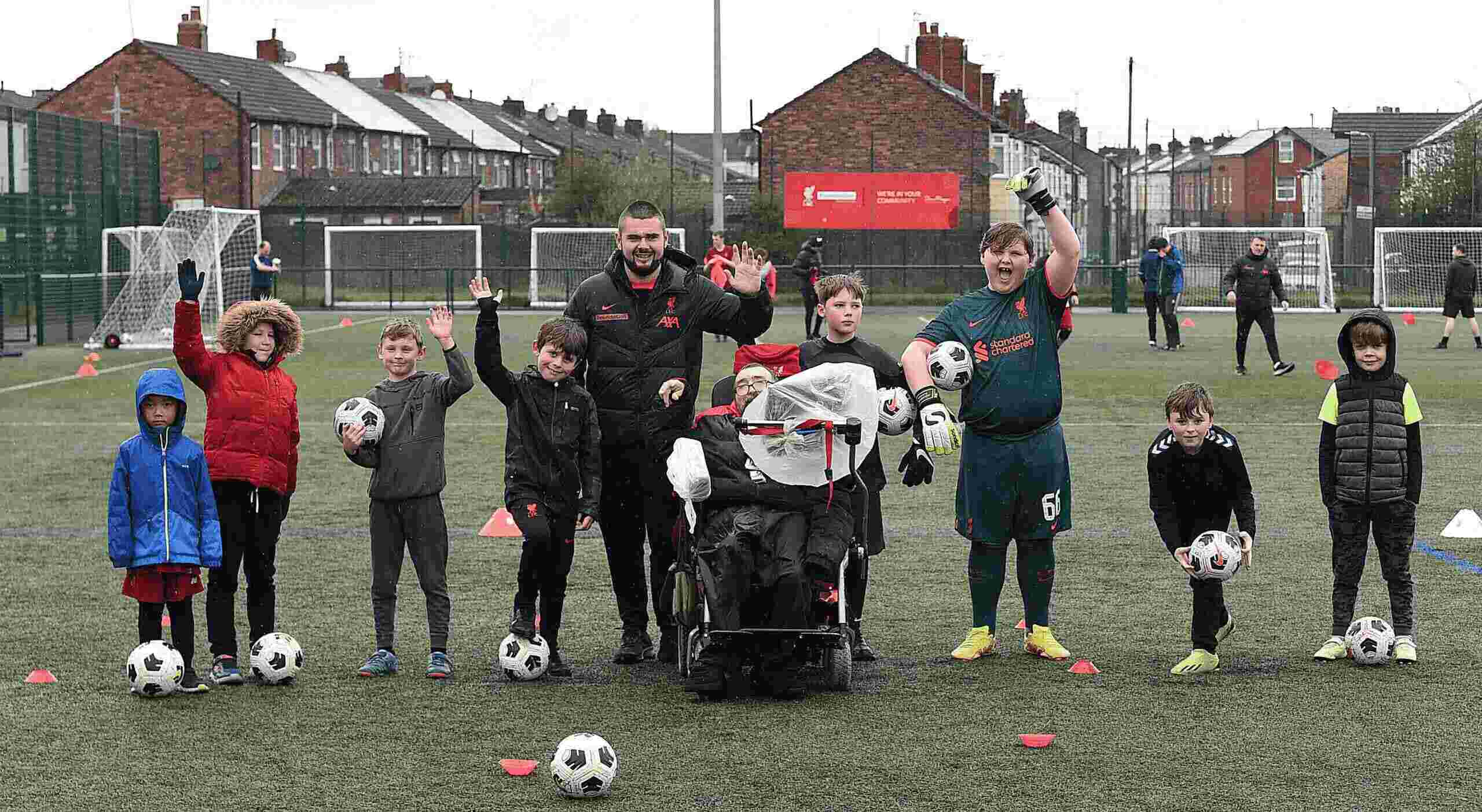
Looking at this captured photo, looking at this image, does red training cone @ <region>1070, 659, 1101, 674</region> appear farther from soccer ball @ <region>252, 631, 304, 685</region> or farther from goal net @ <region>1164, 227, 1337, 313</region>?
goal net @ <region>1164, 227, 1337, 313</region>

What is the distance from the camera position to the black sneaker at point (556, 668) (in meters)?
7.17

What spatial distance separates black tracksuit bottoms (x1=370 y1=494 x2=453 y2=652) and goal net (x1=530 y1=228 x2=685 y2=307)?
124 feet

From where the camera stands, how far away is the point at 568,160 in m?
68.1

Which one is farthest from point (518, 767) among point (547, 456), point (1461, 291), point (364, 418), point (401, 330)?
point (1461, 291)

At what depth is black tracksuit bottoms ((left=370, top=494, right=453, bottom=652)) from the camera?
23.9 ft

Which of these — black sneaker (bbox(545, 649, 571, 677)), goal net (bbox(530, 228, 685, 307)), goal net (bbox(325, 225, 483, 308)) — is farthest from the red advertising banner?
black sneaker (bbox(545, 649, 571, 677))

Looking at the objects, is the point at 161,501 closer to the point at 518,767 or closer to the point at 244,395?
the point at 244,395

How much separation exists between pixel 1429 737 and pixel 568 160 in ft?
209

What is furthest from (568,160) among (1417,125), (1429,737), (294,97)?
(1429,737)

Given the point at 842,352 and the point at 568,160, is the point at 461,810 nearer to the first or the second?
the point at 842,352

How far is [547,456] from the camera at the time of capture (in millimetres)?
7156

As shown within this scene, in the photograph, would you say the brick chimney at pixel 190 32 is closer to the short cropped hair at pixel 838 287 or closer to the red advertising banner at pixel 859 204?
the red advertising banner at pixel 859 204

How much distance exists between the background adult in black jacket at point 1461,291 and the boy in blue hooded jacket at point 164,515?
24813mm

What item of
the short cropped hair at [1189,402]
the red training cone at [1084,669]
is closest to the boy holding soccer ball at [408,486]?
the red training cone at [1084,669]
